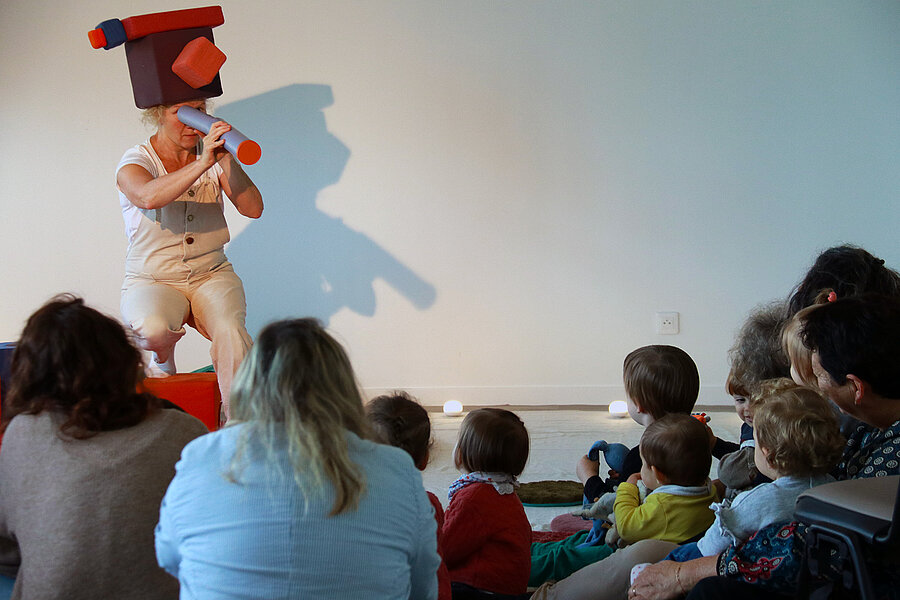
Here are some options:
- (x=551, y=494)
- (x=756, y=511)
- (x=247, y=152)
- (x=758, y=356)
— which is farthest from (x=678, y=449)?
(x=247, y=152)

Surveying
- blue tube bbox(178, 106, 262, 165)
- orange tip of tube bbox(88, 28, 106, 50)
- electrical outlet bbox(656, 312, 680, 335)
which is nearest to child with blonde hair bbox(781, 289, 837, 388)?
A: blue tube bbox(178, 106, 262, 165)

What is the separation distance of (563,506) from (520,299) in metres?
1.45

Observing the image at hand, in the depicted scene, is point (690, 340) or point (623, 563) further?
point (690, 340)

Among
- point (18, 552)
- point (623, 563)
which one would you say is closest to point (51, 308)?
point (18, 552)

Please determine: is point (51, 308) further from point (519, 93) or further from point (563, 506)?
point (519, 93)

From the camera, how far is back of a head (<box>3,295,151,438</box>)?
1.25 m

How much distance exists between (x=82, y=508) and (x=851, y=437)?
4.35 feet

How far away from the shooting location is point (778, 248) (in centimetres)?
375

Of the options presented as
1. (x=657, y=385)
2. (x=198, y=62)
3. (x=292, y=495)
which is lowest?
(x=657, y=385)

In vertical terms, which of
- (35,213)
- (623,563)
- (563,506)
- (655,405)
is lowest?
(563,506)

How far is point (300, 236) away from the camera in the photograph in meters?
3.81

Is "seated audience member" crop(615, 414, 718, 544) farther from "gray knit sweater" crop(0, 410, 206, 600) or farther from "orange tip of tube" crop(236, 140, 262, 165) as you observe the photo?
"orange tip of tube" crop(236, 140, 262, 165)

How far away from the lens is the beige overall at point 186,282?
261cm

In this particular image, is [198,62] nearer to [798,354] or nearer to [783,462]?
[798,354]
